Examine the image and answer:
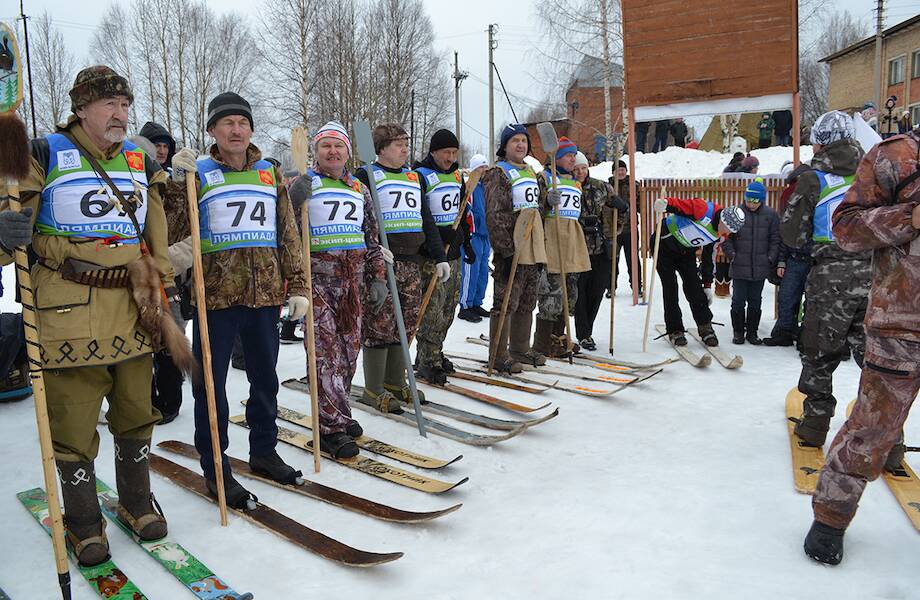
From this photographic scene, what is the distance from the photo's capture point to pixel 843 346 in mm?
4223

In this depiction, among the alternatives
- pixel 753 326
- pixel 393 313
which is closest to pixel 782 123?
pixel 753 326

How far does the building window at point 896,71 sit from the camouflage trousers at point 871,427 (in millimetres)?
39410

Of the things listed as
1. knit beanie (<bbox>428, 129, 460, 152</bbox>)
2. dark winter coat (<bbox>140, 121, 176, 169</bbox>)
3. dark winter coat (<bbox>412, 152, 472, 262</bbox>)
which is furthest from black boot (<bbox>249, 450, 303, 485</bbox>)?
knit beanie (<bbox>428, 129, 460, 152</bbox>)

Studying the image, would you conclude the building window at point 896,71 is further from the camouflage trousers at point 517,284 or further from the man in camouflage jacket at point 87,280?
the man in camouflage jacket at point 87,280

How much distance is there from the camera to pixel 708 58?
9250mm

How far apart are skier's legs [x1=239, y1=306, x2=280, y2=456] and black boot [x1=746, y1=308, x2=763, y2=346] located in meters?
5.82

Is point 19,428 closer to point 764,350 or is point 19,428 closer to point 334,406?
point 334,406

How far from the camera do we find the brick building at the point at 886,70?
3322 cm

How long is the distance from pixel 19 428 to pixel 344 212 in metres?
2.92

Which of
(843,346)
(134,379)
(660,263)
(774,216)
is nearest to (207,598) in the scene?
(134,379)

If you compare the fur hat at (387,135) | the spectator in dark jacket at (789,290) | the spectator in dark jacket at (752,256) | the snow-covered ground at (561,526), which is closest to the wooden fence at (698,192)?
the spectator in dark jacket at (752,256)

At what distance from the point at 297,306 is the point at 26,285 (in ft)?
4.38

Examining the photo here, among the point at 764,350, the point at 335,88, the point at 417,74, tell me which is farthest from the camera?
the point at 417,74

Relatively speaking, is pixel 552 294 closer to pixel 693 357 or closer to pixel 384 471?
pixel 693 357
